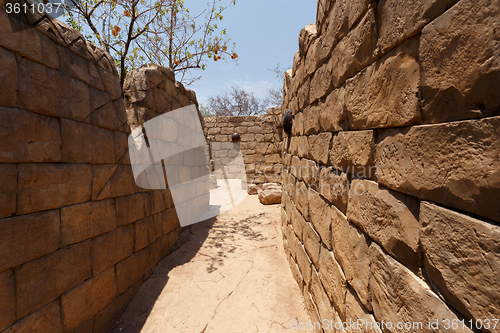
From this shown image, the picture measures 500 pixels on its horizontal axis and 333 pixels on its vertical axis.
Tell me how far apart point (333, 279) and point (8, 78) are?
2.76 m

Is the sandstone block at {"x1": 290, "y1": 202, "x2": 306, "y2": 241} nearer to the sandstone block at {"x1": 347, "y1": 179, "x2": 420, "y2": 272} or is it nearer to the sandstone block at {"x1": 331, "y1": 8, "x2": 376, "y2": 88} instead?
the sandstone block at {"x1": 347, "y1": 179, "x2": 420, "y2": 272}

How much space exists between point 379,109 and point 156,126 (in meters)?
3.29

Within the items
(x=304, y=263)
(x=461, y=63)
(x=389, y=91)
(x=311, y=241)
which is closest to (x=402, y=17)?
(x=389, y=91)

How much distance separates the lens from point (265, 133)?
944 cm

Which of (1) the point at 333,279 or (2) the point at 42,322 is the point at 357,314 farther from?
(2) the point at 42,322

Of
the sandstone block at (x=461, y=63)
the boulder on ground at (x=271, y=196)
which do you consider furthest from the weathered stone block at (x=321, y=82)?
the boulder on ground at (x=271, y=196)

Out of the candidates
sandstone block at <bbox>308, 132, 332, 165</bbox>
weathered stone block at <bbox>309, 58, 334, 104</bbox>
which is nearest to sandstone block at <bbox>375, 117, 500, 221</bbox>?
sandstone block at <bbox>308, 132, 332, 165</bbox>

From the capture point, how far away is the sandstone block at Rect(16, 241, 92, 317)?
166 cm

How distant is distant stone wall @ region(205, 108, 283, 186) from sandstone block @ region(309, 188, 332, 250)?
699 cm

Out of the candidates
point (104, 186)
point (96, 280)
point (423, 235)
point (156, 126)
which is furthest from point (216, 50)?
point (423, 235)

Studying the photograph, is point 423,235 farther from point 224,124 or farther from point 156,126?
point 224,124

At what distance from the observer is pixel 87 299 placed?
2.15m

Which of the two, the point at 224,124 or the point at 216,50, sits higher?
the point at 216,50

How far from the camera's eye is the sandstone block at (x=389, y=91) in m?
0.91
